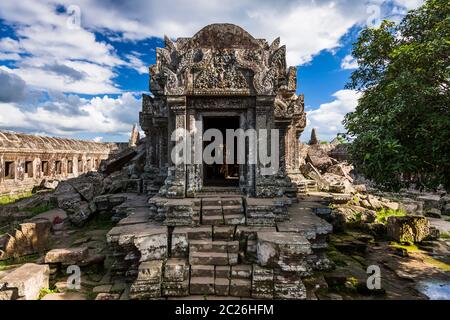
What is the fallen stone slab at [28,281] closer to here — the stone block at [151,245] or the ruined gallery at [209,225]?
the ruined gallery at [209,225]

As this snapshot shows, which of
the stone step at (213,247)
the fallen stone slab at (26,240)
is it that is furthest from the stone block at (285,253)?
the fallen stone slab at (26,240)

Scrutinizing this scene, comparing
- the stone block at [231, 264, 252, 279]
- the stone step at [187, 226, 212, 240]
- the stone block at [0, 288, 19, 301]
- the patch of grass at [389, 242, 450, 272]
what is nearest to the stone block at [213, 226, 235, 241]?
the stone step at [187, 226, 212, 240]

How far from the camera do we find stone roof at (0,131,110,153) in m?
15.6

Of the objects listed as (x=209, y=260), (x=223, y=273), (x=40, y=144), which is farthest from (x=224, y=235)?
(x=40, y=144)

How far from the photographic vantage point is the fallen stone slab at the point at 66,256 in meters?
5.32

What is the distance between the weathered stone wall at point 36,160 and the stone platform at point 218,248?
14261 mm

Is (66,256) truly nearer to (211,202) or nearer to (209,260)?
(209,260)

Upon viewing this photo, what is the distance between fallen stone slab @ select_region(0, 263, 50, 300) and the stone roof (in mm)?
13942

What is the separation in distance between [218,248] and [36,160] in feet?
59.8

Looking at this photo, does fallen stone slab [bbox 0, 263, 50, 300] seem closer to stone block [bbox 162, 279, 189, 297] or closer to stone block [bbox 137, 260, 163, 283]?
stone block [bbox 137, 260, 163, 283]

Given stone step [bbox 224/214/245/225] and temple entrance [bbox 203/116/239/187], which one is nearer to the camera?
stone step [bbox 224/214/245/225]
